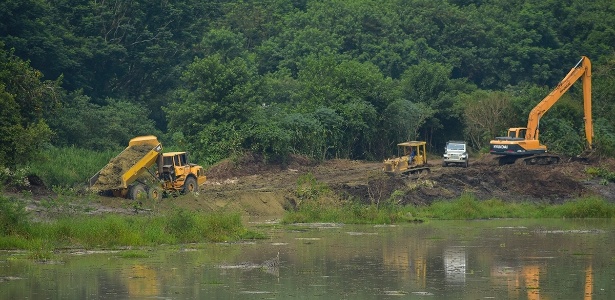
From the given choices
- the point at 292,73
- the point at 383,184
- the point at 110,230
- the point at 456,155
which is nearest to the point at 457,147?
the point at 456,155

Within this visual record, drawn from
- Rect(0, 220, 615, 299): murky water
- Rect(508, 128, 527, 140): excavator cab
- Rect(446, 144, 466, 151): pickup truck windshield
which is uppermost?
Rect(508, 128, 527, 140): excavator cab

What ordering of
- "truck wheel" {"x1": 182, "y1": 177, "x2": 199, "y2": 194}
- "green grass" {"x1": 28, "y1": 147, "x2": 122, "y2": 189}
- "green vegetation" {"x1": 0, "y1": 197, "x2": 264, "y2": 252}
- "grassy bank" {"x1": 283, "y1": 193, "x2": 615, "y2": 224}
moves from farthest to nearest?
"green grass" {"x1": 28, "y1": 147, "x2": 122, "y2": 189} < "truck wheel" {"x1": 182, "y1": 177, "x2": 199, "y2": 194} < "grassy bank" {"x1": 283, "y1": 193, "x2": 615, "y2": 224} < "green vegetation" {"x1": 0, "y1": 197, "x2": 264, "y2": 252}

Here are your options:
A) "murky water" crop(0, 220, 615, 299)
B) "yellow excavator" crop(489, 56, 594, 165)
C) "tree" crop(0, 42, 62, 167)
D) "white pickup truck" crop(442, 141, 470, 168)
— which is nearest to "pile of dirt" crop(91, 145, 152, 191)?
"tree" crop(0, 42, 62, 167)

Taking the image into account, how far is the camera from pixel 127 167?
47.3 meters

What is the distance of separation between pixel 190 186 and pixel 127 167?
3.55 metres

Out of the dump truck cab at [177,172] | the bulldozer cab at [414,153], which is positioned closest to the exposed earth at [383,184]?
the dump truck cab at [177,172]

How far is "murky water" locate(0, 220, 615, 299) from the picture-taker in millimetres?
27000

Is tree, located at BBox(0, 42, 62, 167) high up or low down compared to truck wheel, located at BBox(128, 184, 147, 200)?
up

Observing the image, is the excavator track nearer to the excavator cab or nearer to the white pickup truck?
the excavator cab

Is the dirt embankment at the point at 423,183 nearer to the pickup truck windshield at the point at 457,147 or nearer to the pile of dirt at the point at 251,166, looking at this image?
the pile of dirt at the point at 251,166

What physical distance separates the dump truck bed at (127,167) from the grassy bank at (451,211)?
20.7 ft

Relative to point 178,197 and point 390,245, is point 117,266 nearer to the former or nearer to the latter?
point 390,245

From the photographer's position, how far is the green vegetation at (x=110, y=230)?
3403 centimetres

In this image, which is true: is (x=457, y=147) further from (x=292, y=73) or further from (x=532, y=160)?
(x=292, y=73)
